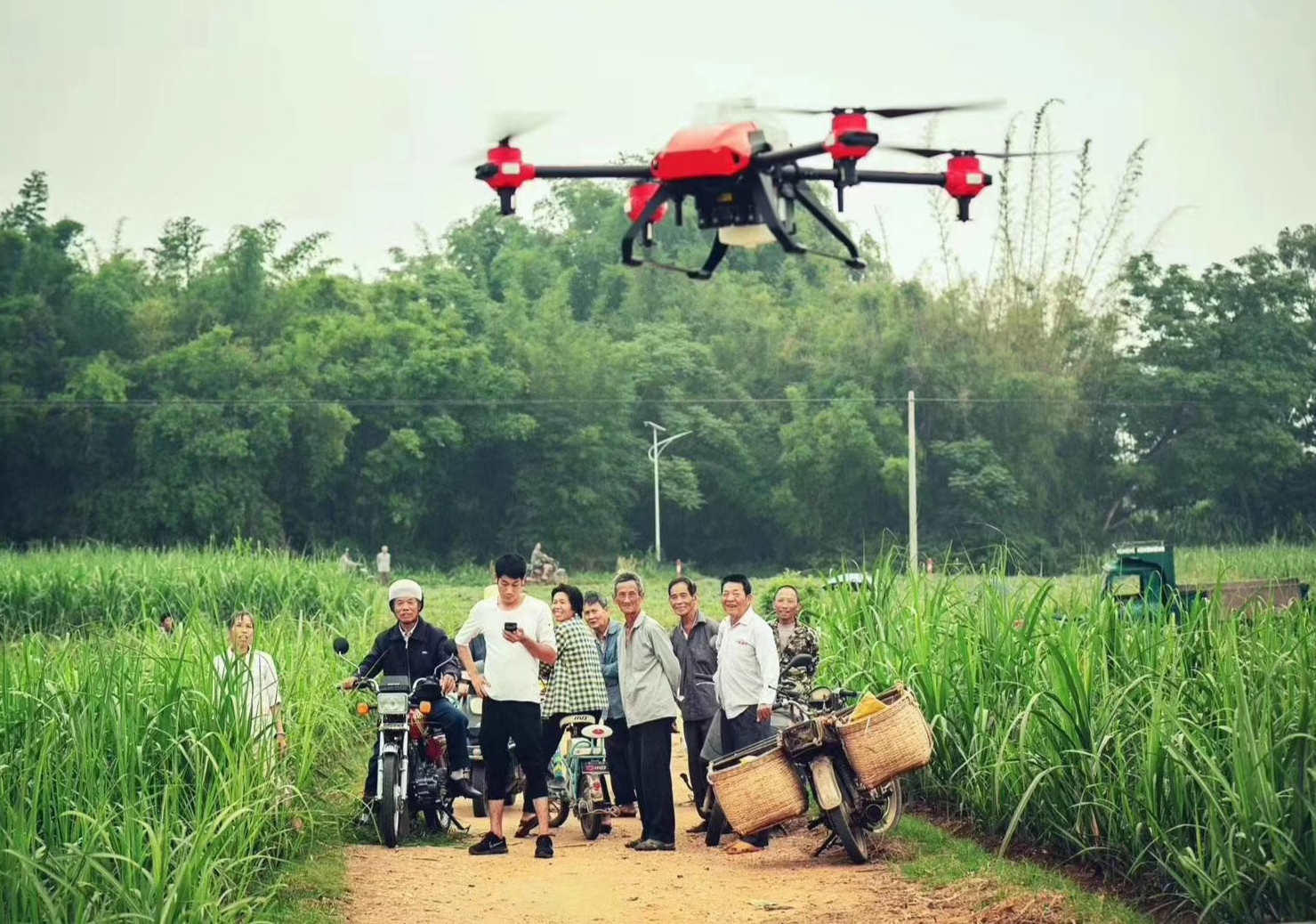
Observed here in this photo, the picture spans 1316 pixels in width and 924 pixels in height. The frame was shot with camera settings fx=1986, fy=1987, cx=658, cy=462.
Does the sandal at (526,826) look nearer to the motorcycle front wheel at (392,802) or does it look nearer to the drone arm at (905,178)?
the motorcycle front wheel at (392,802)

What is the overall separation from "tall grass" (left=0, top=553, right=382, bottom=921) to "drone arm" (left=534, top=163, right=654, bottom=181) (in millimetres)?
3341

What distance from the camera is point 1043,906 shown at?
9.79 m

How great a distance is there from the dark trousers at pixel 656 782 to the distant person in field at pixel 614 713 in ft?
3.16

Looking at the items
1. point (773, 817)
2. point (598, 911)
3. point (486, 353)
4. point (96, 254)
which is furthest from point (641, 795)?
point (96, 254)

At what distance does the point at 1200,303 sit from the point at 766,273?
855 inches

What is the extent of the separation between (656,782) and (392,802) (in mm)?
1627

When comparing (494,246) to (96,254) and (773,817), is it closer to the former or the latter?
(96,254)

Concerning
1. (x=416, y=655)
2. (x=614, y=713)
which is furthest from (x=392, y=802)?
(x=614, y=713)


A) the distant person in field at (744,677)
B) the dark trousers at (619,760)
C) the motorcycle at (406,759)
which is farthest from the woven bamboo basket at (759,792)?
the motorcycle at (406,759)

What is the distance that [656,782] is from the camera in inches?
477

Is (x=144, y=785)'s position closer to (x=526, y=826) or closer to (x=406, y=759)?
(x=406, y=759)

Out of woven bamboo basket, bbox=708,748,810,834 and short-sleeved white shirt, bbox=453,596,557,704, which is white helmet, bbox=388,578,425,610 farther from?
woven bamboo basket, bbox=708,748,810,834

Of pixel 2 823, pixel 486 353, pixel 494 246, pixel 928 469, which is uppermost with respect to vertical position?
pixel 494 246

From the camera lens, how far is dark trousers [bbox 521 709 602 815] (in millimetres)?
12414
